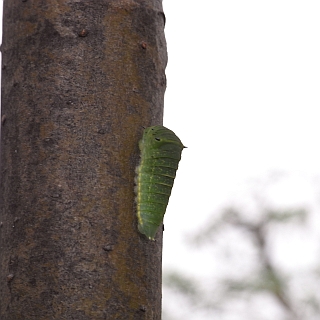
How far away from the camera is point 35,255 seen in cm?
103

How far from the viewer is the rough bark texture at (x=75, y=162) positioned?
3.35 feet

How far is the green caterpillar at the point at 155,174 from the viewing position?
109 centimetres

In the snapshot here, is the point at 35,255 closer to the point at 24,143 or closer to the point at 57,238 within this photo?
the point at 57,238

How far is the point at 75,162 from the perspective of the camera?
1.05 metres

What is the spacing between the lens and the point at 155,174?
116 cm

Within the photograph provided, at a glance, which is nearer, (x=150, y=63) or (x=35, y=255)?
(x=35, y=255)

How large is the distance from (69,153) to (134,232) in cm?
16

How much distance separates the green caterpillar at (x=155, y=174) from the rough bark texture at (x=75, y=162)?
0.02m

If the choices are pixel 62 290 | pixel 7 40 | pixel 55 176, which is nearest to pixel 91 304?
pixel 62 290

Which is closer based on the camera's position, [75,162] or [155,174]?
[75,162]

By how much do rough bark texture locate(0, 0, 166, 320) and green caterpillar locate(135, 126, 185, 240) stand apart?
2cm

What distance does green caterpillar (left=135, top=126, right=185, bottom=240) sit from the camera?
1089mm

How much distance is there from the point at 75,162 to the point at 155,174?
17 cm

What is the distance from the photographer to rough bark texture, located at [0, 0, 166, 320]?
1.02m
